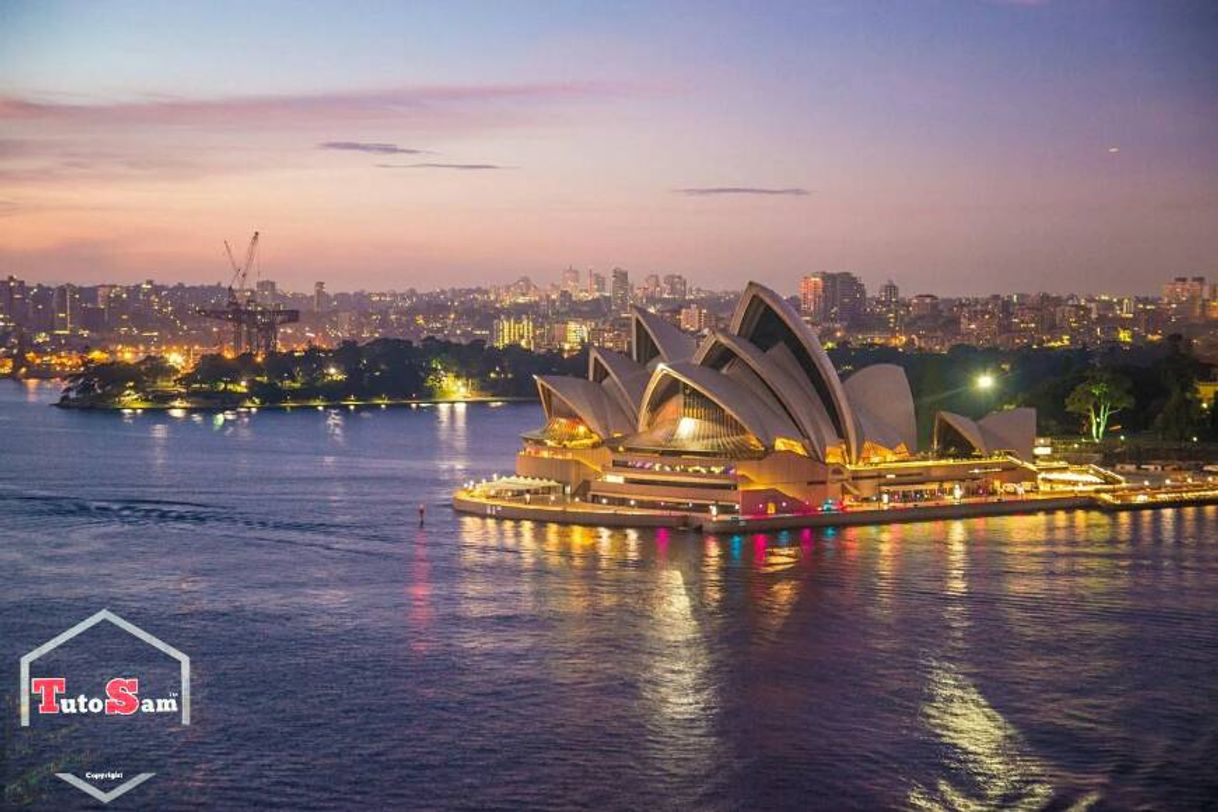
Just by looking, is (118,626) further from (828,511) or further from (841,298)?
(841,298)

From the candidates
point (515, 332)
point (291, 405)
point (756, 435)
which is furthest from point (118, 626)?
point (515, 332)

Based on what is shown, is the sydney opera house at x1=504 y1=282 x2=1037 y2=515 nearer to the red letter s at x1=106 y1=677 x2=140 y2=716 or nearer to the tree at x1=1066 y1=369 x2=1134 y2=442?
the tree at x1=1066 y1=369 x2=1134 y2=442

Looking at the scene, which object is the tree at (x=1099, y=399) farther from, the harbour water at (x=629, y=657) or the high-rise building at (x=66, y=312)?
the high-rise building at (x=66, y=312)

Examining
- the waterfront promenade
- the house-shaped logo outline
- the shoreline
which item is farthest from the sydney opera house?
the shoreline

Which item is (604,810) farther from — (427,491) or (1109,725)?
(427,491)

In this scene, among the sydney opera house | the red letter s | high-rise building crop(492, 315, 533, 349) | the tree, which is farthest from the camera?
high-rise building crop(492, 315, 533, 349)

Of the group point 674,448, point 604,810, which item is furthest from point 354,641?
point 674,448
